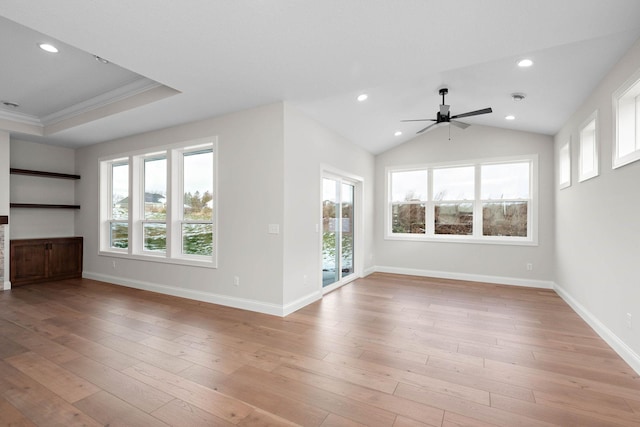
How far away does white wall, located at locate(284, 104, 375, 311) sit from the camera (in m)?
3.96

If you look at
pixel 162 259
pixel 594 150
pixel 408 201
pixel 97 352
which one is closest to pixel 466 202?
pixel 408 201

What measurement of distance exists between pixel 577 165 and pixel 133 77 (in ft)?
18.9

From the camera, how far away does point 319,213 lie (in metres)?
4.62

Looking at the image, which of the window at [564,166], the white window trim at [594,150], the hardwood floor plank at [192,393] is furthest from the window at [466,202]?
the hardwood floor plank at [192,393]

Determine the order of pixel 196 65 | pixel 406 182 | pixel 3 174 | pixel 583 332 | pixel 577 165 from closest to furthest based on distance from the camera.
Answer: pixel 196 65 < pixel 583 332 < pixel 577 165 < pixel 3 174 < pixel 406 182

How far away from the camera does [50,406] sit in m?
2.04

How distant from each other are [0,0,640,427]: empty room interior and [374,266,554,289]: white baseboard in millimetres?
45

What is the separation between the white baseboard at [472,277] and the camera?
5418 mm

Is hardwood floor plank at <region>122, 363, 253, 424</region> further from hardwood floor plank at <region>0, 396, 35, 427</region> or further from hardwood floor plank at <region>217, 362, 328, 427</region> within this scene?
hardwood floor plank at <region>0, 396, 35, 427</region>

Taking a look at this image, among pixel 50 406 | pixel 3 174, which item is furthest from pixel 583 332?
pixel 3 174

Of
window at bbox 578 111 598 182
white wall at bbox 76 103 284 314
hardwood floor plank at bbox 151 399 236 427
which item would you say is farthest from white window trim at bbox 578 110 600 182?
hardwood floor plank at bbox 151 399 236 427

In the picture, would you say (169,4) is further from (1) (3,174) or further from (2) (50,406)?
(1) (3,174)

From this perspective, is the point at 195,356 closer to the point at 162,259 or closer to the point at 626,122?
the point at 162,259

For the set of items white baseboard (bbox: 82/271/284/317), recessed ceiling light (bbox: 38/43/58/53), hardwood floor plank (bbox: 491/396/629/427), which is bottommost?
hardwood floor plank (bbox: 491/396/629/427)
